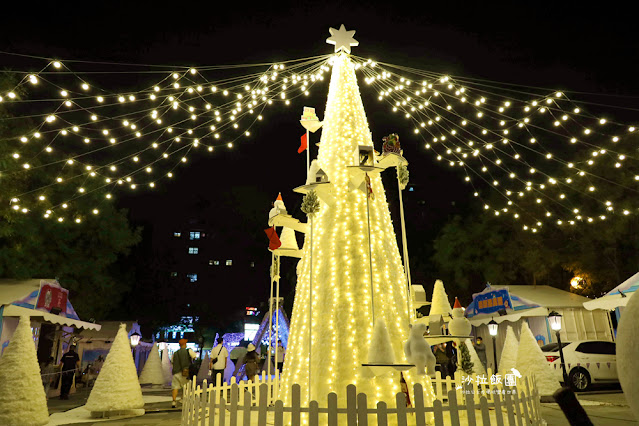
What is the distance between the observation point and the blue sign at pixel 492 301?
706 inches

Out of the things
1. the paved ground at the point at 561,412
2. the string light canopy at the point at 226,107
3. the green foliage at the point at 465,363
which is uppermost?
the string light canopy at the point at 226,107

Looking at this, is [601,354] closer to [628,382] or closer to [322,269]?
[322,269]

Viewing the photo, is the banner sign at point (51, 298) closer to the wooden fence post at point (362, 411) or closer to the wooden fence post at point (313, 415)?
the wooden fence post at point (313, 415)

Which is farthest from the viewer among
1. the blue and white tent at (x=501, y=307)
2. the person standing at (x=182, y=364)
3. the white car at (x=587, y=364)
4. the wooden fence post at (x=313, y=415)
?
the blue and white tent at (x=501, y=307)

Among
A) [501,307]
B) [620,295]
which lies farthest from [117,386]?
[501,307]

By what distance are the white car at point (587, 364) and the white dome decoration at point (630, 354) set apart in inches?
539

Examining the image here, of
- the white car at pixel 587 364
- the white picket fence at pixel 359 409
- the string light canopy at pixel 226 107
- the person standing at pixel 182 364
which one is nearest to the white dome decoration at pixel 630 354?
the white picket fence at pixel 359 409

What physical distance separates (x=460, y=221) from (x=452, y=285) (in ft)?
13.4

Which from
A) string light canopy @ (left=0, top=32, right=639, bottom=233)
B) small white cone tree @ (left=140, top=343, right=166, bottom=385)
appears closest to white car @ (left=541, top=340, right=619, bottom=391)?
string light canopy @ (left=0, top=32, right=639, bottom=233)

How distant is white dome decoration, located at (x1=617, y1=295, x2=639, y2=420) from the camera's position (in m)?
1.73

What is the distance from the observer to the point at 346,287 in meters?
5.64

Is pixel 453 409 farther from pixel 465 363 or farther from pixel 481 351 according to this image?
pixel 481 351

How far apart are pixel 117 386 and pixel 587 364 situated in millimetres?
14374

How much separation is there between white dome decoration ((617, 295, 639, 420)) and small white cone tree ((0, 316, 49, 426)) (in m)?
10.0
